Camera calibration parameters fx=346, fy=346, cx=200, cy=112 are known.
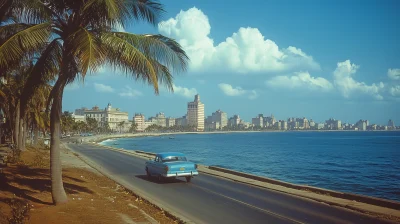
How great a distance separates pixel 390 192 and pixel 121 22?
90.1 feet

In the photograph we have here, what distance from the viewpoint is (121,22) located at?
10070 millimetres

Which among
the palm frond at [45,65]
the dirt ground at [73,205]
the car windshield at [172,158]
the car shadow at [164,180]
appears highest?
the palm frond at [45,65]

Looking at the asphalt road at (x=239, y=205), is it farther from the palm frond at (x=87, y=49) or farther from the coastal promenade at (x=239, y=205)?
the palm frond at (x=87, y=49)

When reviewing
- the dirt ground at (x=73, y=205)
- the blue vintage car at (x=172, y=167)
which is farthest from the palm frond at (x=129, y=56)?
the blue vintage car at (x=172, y=167)

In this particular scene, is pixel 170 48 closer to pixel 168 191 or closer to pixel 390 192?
pixel 168 191

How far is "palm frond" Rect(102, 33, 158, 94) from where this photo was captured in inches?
382

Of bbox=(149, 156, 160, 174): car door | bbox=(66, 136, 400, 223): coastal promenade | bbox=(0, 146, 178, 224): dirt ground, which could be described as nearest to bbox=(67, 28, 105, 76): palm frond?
bbox=(0, 146, 178, 224): dirt ground

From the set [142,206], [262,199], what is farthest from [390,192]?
[142,206]

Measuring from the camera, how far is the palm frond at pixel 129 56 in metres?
9.71

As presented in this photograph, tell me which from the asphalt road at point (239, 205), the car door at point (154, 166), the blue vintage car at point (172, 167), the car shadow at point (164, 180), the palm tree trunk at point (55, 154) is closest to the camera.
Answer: the palm tree trunk at point (55, 154)

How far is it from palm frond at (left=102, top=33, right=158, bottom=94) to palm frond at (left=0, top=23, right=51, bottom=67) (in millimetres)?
1676

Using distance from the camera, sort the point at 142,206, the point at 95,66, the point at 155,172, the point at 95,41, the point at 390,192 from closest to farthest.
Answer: the point at 95,66 < the point at 95,41 < the point at 142,206 < the point at 155,172 < the point at 390,192

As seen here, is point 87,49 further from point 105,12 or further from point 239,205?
point 239,205

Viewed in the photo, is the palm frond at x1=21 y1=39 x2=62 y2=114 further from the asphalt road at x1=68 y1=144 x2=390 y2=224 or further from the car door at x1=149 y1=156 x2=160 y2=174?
the car door at x1=149 y1=156 x2=160 y2=174
